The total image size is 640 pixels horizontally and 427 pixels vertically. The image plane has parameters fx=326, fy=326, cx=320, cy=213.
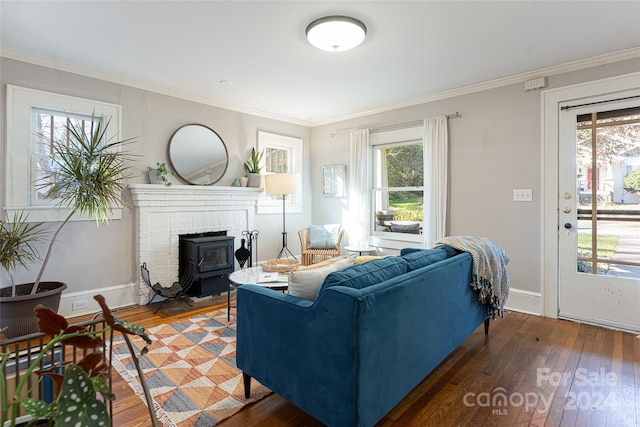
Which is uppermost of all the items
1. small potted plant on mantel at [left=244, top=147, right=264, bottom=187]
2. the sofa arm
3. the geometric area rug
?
small potted plant on mantel at [left=244, top=147, right=264, bottom=187]

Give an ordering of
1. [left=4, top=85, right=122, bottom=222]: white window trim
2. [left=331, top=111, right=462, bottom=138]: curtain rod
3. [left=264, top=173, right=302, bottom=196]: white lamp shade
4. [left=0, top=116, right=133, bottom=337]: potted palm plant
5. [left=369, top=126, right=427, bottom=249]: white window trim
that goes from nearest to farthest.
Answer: [left=0, top=116, right=133, bottom=337]: potted palm plant → [left=4, top=85, right=122, bottom=222]: white window trim → [left=331, top=111, right=462, bottom=138]: curtain rod → [left=369, top=126, right=427, bottom=249]: white window trim → [left=264, top=173, right=302, bottom=196]: white lamp shade

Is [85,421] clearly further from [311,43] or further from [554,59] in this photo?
[554,59]

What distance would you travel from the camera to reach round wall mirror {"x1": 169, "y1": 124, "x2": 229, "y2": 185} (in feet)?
13.2

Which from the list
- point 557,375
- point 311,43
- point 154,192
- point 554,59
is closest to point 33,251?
point 154,192

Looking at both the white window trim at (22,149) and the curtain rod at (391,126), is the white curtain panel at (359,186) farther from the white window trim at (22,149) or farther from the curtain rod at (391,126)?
the white window trim at (22,149)

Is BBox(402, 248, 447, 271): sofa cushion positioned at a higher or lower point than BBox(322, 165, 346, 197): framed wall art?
lower

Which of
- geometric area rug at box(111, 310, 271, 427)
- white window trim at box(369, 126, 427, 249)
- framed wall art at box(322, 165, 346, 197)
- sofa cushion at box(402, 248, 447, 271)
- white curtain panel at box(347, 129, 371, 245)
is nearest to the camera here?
geometric area rug at box(111, 310, 271, 427)

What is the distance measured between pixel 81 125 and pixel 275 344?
321cm

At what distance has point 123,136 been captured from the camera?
11.9 feet

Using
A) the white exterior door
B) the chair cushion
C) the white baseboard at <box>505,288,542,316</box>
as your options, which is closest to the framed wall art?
the chair cushion

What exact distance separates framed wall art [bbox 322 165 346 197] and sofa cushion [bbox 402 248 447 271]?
297cm

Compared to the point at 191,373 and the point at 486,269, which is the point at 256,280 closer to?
the point at 191,373

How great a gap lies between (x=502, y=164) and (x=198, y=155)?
12.0ft

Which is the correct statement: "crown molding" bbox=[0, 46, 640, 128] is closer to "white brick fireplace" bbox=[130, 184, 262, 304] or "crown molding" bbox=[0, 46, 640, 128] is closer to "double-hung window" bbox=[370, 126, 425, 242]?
"double-hung window" bbox=[370, 126, 425, 242]
